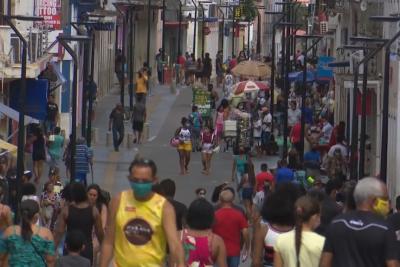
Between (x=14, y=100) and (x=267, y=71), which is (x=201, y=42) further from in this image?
(x=14, y=100)

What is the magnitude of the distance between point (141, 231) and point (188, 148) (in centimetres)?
2603

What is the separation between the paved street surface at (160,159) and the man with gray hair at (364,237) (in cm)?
2138

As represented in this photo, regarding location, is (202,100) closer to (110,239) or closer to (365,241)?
(110,239)

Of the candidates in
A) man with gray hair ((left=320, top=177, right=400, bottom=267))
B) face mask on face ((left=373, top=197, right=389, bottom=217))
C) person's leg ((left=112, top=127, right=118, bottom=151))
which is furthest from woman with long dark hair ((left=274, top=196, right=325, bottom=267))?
person's leg ((left=112, top=127, right=118, bottom=151))

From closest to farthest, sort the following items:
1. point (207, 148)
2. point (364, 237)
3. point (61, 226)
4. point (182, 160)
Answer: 1. point (364, 237)
2. point (61, 226)
3. point (182, 160)
4. point (207, 148)

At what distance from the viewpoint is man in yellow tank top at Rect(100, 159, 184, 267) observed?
10.6 meters

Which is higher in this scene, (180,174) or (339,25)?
(339,25)

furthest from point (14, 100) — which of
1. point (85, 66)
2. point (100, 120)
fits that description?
point (100, 120)

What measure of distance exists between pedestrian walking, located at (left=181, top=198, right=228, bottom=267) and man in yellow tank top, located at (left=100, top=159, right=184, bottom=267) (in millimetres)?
1779

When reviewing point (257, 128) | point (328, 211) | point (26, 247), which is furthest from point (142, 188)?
point (257, 128)

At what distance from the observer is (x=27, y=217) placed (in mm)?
13289

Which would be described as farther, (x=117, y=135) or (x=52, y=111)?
(x=117, y=135)

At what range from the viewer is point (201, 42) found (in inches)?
3484

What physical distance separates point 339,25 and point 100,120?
9171 millimetres
